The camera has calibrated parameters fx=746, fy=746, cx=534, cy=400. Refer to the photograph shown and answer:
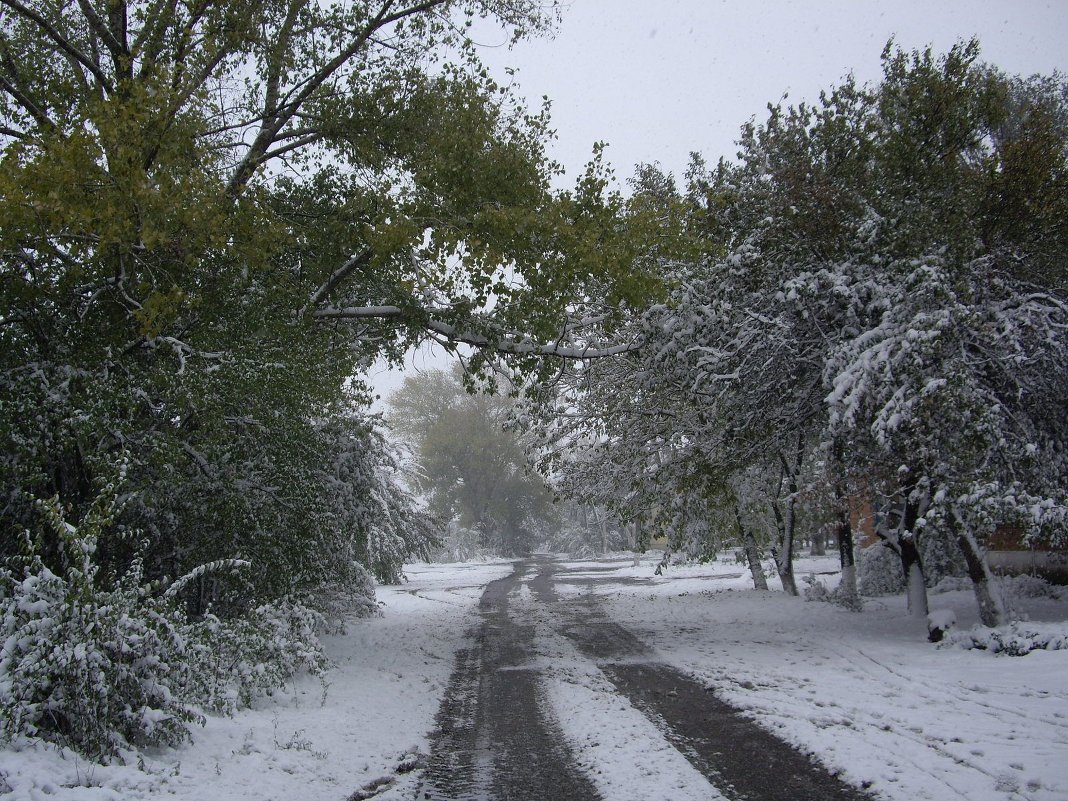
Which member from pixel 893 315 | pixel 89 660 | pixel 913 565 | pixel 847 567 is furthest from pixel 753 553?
pixel 89 660

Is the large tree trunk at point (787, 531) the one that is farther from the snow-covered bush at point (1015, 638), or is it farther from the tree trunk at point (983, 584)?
the snow-covered bush at point (1015, 638)

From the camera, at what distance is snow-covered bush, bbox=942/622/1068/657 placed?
8.79 meters

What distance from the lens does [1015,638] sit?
8.97 meters

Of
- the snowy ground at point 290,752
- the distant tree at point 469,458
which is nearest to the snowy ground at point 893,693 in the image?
the snowy ground at point 290,752

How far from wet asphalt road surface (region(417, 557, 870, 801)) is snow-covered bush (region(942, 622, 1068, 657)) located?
388 centimetres

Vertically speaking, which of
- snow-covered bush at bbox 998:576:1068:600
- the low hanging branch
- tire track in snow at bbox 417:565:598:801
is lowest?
tire track in snow at bbox 417:565:598:801

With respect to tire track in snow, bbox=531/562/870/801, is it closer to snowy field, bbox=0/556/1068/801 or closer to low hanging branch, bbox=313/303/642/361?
snowy field, bbox=0/556/1068/801

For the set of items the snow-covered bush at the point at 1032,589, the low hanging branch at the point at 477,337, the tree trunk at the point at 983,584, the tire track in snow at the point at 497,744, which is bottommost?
the tire track in snow at the point at 497,744

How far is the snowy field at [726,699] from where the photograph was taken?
475 centimetres

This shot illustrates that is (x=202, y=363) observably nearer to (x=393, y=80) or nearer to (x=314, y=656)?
(x=314, y=656)

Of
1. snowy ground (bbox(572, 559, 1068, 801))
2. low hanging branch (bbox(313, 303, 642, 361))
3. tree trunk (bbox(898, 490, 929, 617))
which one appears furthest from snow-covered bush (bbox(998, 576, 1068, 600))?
low hanging branch (bbox(313, 303, 642, 361))

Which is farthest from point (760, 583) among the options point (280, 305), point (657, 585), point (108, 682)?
point (108, 682)

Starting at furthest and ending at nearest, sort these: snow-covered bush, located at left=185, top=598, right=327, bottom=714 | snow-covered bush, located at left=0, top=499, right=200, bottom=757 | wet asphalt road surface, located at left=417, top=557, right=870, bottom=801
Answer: snow-covered bush, located at left=185, top=598, right=327, bottom=714, wet asphalt road surface, located at left=417, top=557, right=870, bottom=801, snow-covered bush, located at left=0, top=499, right=200, bottom=757

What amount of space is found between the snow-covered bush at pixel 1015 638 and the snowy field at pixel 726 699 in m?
0.17
